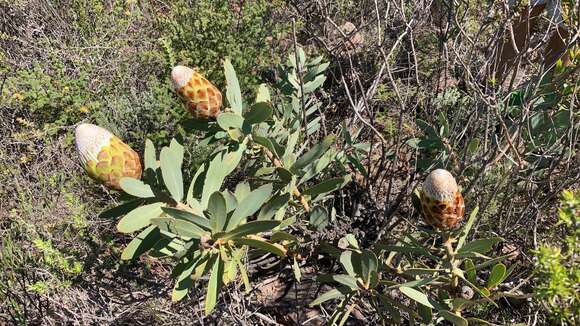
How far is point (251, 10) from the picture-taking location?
368cm

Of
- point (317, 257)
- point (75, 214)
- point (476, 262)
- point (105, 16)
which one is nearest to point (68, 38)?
point (105, 16)

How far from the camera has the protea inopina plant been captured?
138 centimetres

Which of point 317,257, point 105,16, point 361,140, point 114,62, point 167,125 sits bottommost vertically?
point 317,257

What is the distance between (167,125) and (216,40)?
29.9 inches

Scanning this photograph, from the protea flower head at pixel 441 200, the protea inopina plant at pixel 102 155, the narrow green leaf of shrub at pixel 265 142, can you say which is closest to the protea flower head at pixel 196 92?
the narrow green leaf of shrub at pixel 265 142

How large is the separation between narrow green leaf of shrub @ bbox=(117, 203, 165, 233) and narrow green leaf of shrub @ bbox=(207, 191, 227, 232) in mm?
181

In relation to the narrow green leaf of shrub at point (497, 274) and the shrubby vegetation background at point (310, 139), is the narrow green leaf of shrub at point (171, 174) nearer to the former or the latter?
the shrubby vegetation background at point (310, 139)

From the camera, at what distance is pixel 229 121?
1613mm

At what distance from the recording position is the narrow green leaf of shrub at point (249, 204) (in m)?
1.49

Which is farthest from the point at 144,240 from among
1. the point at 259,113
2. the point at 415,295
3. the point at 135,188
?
the point at 415,295

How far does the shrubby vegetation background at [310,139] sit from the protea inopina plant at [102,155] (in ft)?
2.53

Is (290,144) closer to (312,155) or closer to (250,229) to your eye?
(312,155)

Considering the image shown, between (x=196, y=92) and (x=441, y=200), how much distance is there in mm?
839

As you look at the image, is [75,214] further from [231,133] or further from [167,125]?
[231,133]
